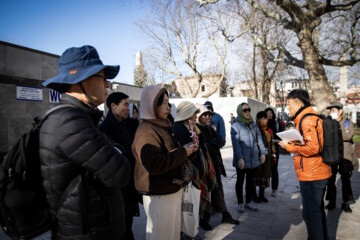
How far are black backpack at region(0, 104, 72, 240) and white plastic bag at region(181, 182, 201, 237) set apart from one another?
128 cm

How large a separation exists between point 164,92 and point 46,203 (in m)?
1.44

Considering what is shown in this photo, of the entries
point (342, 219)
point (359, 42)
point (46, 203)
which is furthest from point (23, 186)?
point (359, 42)

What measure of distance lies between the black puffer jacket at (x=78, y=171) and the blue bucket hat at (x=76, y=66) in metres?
0.24

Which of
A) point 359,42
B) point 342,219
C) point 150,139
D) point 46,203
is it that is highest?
point 359,42

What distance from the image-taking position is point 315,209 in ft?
9.07

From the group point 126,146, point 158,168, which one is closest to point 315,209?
point 158,168

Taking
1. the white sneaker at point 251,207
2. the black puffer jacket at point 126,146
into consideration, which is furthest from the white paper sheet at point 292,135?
the white sneaker at point 251,207

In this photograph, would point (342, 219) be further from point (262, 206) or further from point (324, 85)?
point (324, 85)

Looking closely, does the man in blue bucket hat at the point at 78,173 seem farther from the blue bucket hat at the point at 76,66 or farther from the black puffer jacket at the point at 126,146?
the black puffer jacket at the point at 126,146

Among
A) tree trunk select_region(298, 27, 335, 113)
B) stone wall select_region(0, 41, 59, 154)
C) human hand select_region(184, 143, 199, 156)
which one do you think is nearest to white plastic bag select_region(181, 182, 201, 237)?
human hand select_region(184, 143, 199, 156)

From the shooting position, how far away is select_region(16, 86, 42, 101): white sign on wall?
7.96 m

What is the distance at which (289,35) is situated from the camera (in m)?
17.6

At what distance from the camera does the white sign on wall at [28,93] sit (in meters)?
7.96

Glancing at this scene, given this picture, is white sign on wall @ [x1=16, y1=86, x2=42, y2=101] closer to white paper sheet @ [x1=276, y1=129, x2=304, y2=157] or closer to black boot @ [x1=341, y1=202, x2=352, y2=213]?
white paper sheet @ [x1=276, y1=129, x2=304, y2=157]
